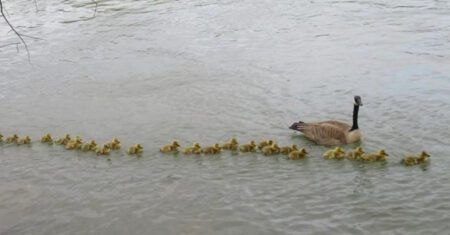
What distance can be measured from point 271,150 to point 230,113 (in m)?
2.61

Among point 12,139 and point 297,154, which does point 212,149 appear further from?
point 12,139

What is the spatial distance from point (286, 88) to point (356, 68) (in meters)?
2.06

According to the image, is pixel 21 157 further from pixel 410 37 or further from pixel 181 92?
pixel 410 37

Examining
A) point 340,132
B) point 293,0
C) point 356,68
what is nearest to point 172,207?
point 340,132

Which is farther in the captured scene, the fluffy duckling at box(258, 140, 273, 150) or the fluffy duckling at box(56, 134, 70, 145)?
the fluffy duckling at box(56, 134, 70, 145)

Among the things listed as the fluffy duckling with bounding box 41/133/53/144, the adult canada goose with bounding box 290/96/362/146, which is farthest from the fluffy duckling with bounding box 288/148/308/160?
→ the fluffy duckling with bounding box 41/133/53/144

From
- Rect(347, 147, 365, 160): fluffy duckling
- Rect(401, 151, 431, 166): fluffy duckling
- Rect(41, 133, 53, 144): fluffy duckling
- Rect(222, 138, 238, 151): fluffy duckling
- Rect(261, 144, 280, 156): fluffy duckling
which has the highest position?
Rect(41, 133, 53, 144): fluffy duckling

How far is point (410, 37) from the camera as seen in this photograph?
1650 cm

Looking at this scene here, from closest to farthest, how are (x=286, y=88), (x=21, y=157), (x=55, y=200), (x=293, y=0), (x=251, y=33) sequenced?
(x=55, y=200) < (x=21, y=157) < (x=286, y=88) < (x=251, y=33) < (x=293, y=0)

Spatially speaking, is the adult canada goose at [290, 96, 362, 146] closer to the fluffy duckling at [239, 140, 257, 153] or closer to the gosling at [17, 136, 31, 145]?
the fluffy duckling at [239, 140, 257, 153]

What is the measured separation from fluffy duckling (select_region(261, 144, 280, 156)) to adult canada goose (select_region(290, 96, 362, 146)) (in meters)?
0.86

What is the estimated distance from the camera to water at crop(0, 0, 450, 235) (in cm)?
839

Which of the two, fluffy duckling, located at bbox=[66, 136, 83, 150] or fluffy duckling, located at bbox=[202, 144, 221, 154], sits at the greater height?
fluffy duckling, located at bbox=[66, 136, 83, 150]

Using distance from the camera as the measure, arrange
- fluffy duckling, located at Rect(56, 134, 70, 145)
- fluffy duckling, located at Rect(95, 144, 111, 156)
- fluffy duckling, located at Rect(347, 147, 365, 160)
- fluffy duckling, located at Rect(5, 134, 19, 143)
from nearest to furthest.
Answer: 1. fluffy duckling, located at Rect(347, 147, 365, 160)
2. fluffy duckling, located at Rect(95, 144, 111, 156)
3. fluffy duckling, located at Rect(56, 134, 70, 145)
4. fluffy duckling, located at Rect(5, 134, 19, 143)
